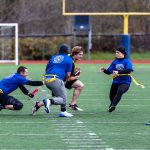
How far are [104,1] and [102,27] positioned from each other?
716 centimetres

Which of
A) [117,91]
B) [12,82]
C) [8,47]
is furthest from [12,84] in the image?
[8,47]

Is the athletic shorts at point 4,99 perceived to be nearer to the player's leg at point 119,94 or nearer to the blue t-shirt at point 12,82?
the blue t-shirt at point 12,82

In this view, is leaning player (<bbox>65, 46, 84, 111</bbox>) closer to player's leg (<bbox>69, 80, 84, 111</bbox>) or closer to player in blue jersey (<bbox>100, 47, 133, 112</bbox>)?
player's leg (<bbox>69, 80, 84, 111</bbox>)

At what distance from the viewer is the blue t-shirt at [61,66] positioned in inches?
574

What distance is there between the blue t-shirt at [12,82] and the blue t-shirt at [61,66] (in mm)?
527

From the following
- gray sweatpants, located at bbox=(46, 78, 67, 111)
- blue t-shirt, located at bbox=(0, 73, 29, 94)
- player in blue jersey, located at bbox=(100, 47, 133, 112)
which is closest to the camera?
gray sweatpants, located at bbox=(46, 78, 67, 111)

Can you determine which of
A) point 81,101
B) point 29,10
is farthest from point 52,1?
point 81,101

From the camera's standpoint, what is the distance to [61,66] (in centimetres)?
1458

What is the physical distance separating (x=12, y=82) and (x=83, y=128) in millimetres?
2506

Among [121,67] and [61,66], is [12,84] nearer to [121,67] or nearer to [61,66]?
[61,66]

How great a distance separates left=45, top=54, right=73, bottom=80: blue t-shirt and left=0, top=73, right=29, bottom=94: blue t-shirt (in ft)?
1.73

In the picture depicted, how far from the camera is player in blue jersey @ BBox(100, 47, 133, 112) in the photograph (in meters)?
15.5

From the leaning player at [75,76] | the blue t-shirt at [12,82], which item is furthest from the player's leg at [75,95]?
the blue t-shirt at [12,82]

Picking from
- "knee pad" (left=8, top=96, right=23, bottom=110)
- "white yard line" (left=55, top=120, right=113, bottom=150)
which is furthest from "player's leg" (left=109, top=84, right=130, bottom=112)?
"white yard line" (left=55, top=120, right=113, bottom=150)
